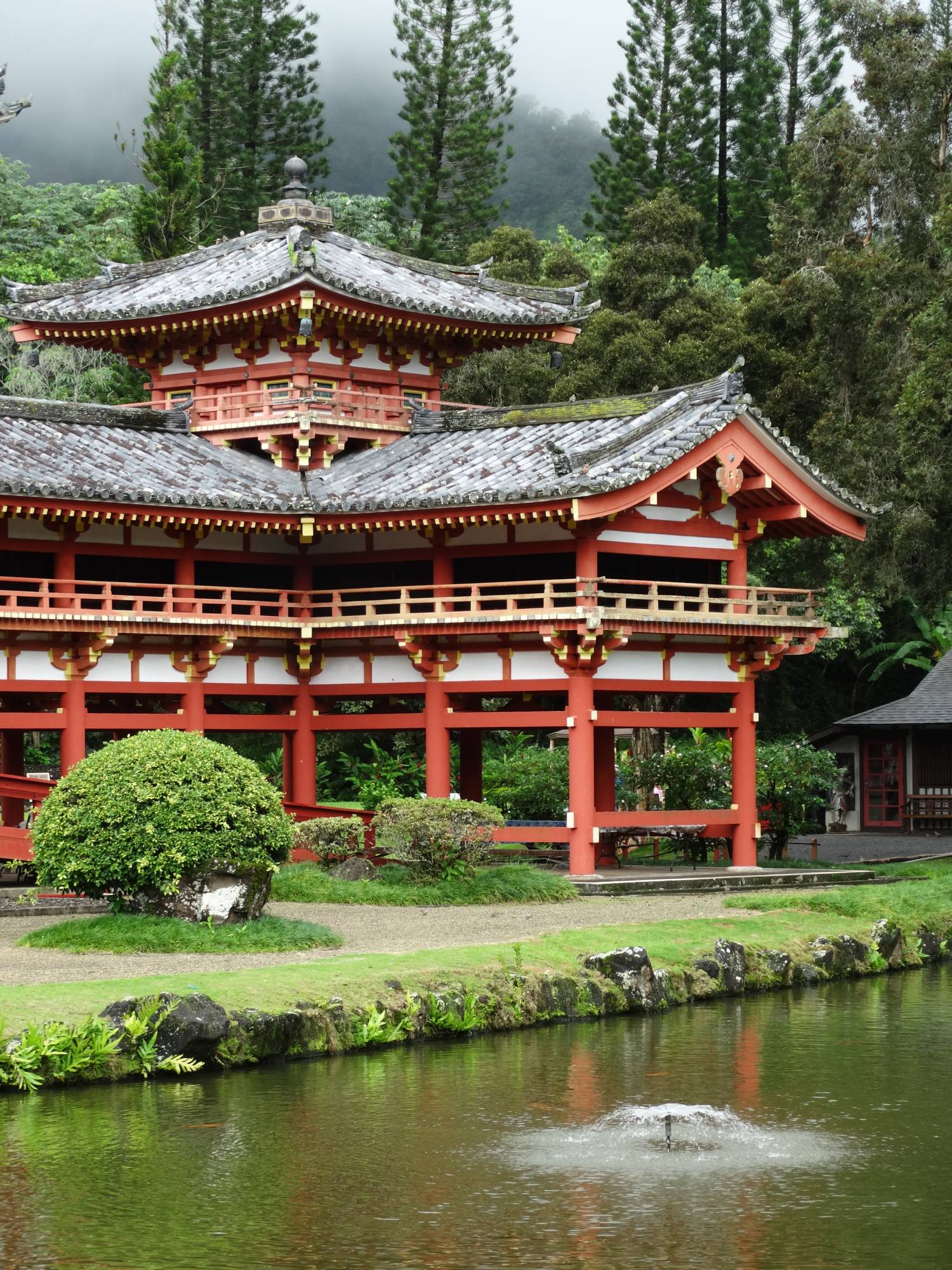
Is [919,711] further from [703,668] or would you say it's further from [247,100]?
[247,100]

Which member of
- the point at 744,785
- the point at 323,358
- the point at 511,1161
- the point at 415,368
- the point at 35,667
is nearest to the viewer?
the point at 511,1161

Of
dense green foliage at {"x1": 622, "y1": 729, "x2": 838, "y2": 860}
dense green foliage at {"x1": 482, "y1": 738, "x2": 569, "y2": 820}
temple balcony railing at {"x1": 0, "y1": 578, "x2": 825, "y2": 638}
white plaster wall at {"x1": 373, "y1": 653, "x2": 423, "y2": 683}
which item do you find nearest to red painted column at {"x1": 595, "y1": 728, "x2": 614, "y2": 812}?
dense green foliage at {"x1": 622, "y1": 729, "x2": 838, "y2": 860}

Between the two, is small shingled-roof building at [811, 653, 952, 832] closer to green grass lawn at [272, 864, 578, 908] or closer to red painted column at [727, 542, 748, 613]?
red painted column at [727, 542, 748, 613]

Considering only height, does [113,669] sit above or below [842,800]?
above

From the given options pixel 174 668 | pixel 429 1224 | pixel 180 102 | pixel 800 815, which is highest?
pixel 180 102

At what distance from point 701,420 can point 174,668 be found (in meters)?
10.1

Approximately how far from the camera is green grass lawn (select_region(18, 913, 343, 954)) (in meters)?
21.8

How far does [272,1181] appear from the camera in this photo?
13414 mm

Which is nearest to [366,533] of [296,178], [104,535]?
[104,535]

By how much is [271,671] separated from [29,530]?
516 centimetres

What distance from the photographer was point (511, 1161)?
45.8ft

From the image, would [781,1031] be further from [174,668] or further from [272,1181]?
[174,668]

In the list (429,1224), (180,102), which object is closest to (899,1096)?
(429,1224)

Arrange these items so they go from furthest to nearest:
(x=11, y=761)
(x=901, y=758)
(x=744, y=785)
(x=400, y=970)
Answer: (x=901, y=758), (x=11, y=761), (x=744, y=785), (x=400, y=970)
